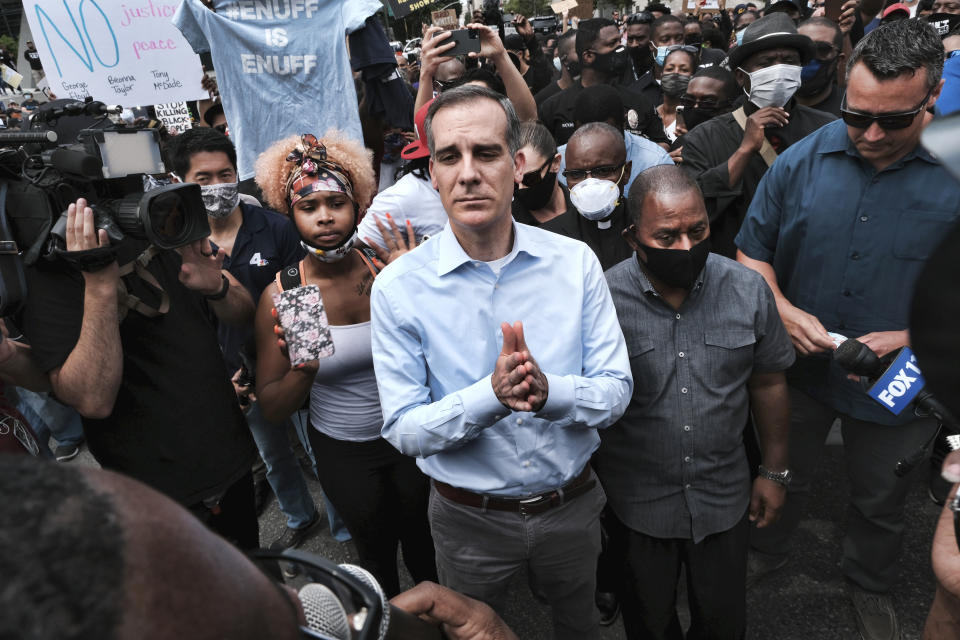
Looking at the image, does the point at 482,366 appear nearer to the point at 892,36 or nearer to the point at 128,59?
the point at 892,36

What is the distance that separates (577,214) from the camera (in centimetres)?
308

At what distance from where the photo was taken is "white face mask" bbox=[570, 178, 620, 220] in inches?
114

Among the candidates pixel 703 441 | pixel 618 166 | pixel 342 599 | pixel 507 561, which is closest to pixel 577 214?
pixel 618 166

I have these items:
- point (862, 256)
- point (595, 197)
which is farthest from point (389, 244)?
point (862, 256)

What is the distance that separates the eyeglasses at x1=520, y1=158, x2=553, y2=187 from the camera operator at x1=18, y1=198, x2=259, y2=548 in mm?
1471

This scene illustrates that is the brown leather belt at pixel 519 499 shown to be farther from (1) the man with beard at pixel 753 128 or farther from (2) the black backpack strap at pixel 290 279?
(1) the man with beard at pixel 753 128

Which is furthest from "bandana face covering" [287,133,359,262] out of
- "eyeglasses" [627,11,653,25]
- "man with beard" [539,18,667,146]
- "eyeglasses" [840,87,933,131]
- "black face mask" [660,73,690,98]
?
"eyeglasses" [627,11,653,25]

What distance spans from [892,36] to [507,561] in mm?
2306

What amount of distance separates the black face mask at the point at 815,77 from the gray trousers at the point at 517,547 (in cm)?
300

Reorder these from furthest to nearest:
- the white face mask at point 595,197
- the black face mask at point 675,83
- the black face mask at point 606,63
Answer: the black face mask at point 606,63 < the black face mask at point 675,83 < the white face mask at point 595,197

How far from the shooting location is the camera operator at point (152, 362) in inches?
71.0

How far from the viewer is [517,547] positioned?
193 centimetres

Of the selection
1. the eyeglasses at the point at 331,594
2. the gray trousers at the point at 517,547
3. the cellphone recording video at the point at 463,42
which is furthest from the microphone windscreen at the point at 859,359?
the cellphone recording video at the point at 463,42

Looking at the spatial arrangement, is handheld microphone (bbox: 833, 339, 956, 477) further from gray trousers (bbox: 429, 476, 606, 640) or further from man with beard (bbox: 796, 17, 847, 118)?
man with beard (bbox: 796, 17, 847, 118)
